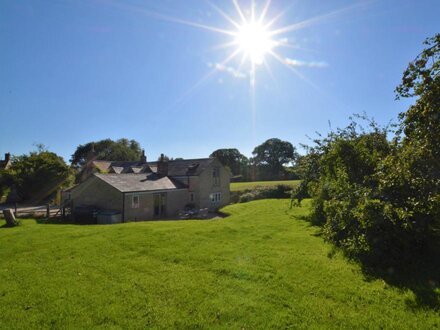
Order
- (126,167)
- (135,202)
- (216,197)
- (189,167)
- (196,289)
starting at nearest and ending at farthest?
(196,289)
(135,202)
(189,167)
(216,197)
(126,167)

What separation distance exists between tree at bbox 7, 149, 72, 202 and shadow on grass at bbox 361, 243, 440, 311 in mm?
46179

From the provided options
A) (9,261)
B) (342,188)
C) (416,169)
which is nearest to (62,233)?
(9,261)

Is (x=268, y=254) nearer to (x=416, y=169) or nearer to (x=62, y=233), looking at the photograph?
(x=416, y=169)

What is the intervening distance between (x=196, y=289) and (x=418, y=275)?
640 centimetres

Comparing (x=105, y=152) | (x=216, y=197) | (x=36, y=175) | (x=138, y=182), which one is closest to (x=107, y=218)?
(x=138, y=182)

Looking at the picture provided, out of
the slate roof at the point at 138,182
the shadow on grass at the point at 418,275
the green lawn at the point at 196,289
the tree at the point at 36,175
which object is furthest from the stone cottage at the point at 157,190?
the shadow on grass at the point at 418,275

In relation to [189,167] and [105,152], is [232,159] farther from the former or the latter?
[189,167]

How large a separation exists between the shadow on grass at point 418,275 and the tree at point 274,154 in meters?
85.3

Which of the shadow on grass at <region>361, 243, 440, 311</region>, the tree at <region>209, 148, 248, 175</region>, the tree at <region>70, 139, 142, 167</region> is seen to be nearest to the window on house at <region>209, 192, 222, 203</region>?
Answer: the shadow on grass at <region>361, 243, 440, 311</region>

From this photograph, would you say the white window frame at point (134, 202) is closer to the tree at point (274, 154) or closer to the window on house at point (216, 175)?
the window on house at point (216, 175)

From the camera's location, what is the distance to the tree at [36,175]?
4003cm

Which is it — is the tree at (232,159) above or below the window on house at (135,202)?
above

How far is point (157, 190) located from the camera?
29.3 meters

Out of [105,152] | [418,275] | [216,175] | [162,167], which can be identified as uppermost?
[105,152]
